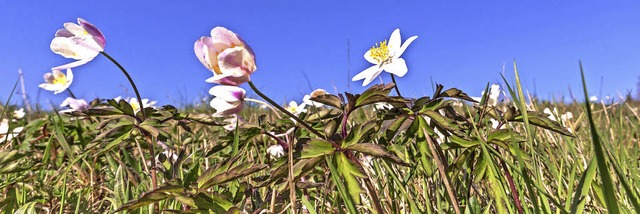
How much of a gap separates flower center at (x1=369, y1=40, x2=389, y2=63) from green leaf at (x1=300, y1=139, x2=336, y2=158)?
1.60 feet

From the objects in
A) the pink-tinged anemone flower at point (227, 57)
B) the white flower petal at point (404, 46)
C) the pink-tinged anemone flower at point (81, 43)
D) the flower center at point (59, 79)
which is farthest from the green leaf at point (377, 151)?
the flower center at point (59, 79)

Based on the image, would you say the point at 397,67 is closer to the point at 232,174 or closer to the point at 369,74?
the point at 369,74

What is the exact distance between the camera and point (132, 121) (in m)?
1.33

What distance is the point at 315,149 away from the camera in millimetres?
969

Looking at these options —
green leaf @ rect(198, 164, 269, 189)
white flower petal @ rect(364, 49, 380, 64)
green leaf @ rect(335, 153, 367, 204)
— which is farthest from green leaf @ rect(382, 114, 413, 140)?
white flower petal @ rect(364, 49, 380, 64)

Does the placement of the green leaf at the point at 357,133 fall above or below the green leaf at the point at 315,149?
above

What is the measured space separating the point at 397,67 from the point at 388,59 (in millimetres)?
95

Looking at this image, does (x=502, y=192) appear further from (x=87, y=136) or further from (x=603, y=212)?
(x=87, y=136)

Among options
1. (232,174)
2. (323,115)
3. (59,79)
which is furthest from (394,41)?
(59,79)

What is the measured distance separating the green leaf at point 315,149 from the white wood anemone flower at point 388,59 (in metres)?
0.34

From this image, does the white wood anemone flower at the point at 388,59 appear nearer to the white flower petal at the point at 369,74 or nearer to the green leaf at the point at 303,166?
the white flower petal at the point at 369,74

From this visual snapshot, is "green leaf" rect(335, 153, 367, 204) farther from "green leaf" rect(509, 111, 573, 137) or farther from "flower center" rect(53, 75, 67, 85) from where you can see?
"flower center" rect(53, 75, 67, 85)

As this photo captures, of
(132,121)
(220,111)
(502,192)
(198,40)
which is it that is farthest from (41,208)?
(502,192)

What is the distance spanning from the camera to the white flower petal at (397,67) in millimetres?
1267
